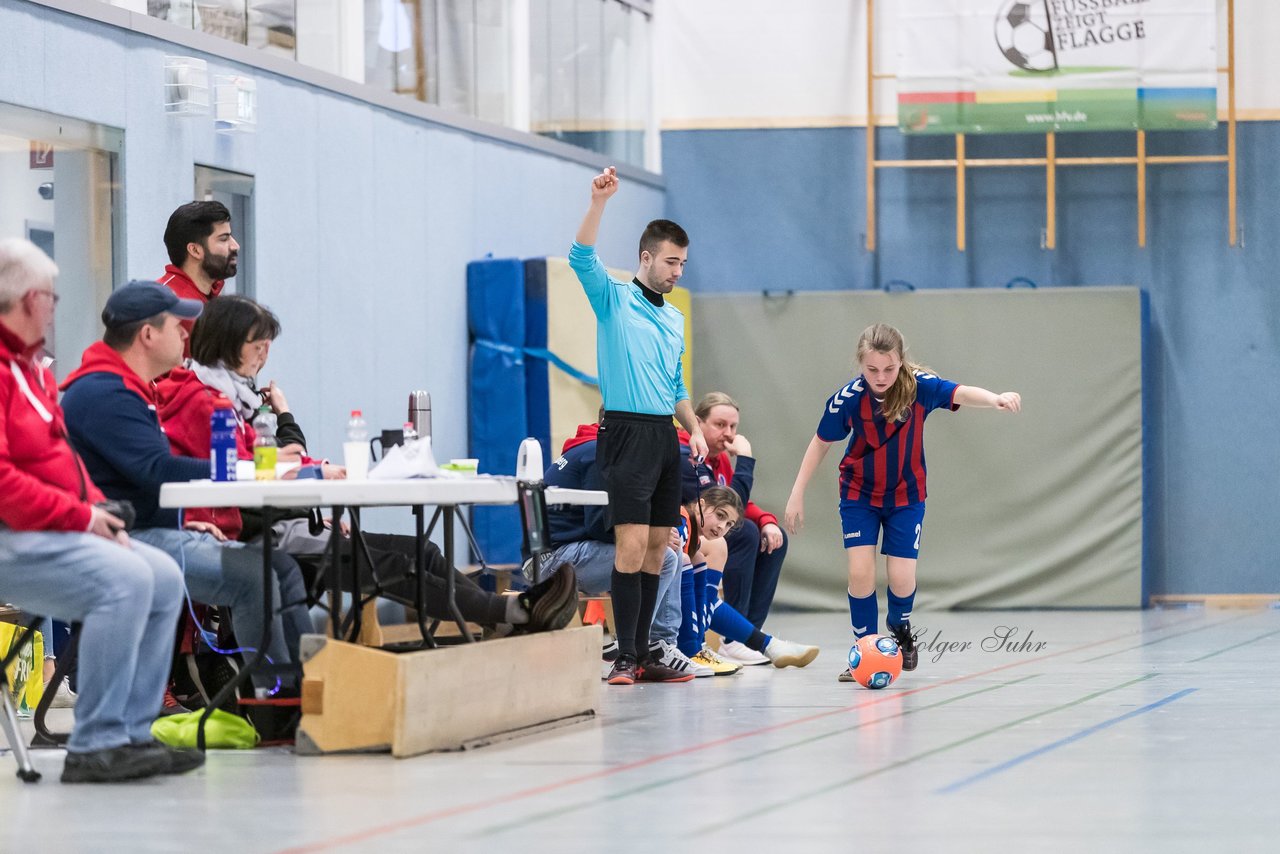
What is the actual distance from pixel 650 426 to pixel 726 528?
113cm

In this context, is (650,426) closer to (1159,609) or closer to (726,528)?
(726,528)

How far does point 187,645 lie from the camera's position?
4895mm

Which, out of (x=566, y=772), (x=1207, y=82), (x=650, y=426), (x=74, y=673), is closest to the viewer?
(x=566, y=772)

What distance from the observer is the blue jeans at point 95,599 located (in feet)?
12.3

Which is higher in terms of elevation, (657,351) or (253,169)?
(253,169)

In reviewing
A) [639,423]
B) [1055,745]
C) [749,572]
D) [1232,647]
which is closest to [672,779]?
[1055,745]

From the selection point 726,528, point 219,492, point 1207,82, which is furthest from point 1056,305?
point 219,492

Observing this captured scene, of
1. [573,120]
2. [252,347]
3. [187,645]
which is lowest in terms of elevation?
[187,645]

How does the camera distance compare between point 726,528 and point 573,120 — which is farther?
point 573,120

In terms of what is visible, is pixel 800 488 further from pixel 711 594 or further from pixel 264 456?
pixel 264 456

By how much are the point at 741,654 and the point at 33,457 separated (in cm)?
358

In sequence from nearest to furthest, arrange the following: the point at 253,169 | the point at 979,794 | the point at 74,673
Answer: the point at 979,794 < the point at 74,673 < the point at 253,169

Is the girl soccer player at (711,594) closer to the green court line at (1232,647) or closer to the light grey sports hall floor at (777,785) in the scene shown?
the light grey sports hall floor at (777,785)

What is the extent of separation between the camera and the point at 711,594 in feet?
22.0
